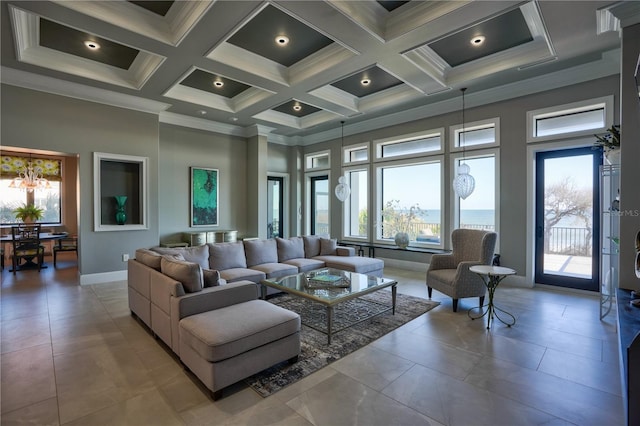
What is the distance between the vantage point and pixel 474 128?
561 cm

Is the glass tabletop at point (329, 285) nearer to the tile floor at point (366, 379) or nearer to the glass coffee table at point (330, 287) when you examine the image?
the glass coffee table at point (330, 287)

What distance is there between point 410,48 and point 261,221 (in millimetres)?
5064

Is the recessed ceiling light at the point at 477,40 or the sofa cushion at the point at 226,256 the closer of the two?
the recessed ceiling light at the point at 477,40

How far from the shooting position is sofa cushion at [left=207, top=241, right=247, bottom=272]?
441 cm

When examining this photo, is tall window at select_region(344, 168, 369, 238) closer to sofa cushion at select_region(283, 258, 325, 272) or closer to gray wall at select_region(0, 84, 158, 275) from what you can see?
sofa cushion at select_region(283, 258, 325, 272)

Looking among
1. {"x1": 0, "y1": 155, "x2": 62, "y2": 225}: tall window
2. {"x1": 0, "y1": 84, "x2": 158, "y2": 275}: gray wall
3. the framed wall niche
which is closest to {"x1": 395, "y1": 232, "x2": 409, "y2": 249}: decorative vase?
{"x1": 0, "y1": 84, "x2": 158, "y2": 275}: gray wall

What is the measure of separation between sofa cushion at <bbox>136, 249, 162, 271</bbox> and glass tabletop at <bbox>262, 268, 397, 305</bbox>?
1.25 meters

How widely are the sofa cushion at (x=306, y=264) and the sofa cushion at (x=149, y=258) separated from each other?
2.07 metres

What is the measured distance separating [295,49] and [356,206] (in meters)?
4.36

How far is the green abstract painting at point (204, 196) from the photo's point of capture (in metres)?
6.88

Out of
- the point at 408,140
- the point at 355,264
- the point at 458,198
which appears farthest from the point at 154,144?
the point at 458,198

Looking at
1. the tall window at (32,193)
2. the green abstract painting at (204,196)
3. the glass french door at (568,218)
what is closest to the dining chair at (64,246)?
the tall window at (32,193)

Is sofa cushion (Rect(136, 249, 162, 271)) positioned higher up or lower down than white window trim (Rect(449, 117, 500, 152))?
lower down

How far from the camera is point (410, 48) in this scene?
375 cm
